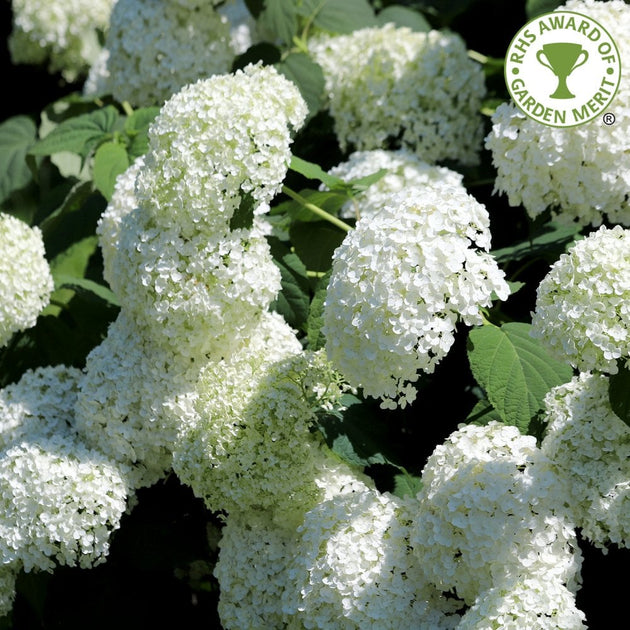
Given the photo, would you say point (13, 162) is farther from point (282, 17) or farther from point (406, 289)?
point (406, 289)

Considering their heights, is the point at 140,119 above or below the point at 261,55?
below

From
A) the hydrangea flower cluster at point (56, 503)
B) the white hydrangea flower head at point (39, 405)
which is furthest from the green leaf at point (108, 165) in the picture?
the hydrangea flower cluster at point (56, 503)

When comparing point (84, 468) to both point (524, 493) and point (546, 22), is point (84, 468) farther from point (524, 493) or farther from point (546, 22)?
point (546, 22)

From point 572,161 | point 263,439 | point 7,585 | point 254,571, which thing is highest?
point 572,161

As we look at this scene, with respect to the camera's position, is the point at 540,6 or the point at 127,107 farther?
the point at 127,107

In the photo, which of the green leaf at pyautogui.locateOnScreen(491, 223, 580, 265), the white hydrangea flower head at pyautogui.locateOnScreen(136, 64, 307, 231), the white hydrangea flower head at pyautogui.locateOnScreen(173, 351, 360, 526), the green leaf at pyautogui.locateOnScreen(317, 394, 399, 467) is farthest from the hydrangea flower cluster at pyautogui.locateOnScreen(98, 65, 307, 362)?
the green leaf at pyautogui.locateOnScreen(491, 223, 580, 265)

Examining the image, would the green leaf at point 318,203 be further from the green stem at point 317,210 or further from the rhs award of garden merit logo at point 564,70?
the rhs award of garden merit logo at point 564,70

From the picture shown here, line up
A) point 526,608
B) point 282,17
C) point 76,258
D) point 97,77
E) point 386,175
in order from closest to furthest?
point 526,608, point 386,175, point 282,17, point 76,258, point 97,77

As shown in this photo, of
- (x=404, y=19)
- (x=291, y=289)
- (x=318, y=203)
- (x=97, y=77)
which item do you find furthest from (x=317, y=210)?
(x=97, y=77)
